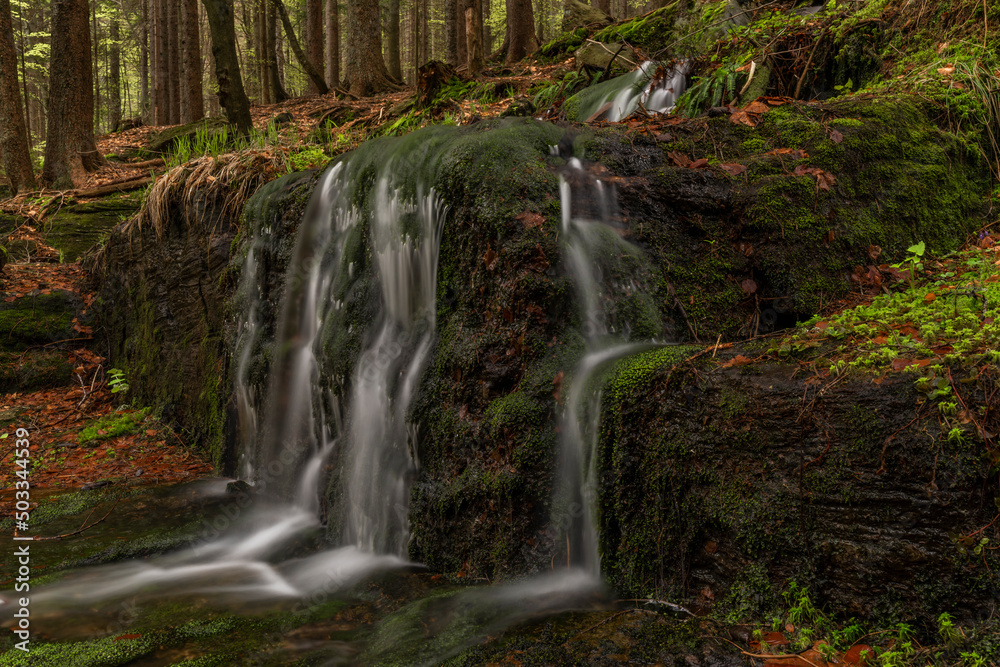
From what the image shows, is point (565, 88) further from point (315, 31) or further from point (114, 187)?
point (315, 31)

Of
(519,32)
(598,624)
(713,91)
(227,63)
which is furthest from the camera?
(519,32)

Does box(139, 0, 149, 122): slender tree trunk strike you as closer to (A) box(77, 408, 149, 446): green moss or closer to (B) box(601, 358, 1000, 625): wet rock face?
(A) box(77, 408, 149, 446): green moss

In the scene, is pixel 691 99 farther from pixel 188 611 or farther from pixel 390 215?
pixel 188 611

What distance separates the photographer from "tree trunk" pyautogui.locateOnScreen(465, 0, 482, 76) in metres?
10.4

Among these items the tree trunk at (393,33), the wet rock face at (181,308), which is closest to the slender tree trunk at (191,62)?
the tree trunk at (393,33)

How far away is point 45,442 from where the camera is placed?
668 cm

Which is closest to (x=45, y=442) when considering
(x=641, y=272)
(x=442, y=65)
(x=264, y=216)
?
(x=264, y=216)

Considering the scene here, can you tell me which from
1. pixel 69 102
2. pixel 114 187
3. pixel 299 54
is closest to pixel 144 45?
pixel 299 54

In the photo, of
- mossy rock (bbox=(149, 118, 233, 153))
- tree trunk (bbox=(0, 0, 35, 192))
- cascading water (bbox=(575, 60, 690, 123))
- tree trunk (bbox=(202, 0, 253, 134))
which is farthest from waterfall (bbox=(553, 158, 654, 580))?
mossy rock (bbox=(149, 118, 233, 153))

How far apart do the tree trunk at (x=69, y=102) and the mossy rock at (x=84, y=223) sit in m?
0.90

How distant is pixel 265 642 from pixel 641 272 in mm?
2909

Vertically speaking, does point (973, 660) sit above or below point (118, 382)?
below

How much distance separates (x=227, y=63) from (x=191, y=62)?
608 centimetres

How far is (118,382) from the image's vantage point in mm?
7918
